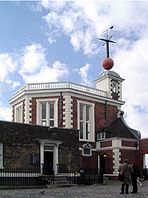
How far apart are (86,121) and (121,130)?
3.63 meters

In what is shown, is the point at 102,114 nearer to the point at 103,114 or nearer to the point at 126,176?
the point at 103,114

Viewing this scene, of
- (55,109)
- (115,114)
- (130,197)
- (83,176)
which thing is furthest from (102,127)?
(130,197)

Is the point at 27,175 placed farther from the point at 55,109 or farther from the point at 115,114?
the point at 115,114

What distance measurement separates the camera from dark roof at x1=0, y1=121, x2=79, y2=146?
2891cm

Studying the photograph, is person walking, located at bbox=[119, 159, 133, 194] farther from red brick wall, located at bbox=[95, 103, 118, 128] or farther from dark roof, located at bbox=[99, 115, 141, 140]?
red brick wall, located at bbox=[95, 103, 118, 128]

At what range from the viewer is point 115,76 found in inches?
1779

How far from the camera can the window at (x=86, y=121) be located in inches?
1576

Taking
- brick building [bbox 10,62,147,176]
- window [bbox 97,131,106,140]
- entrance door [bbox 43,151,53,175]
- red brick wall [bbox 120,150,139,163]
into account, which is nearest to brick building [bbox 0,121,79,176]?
entrance door [bbox 43,151,53,175]

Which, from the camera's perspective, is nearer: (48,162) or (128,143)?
(48,162)

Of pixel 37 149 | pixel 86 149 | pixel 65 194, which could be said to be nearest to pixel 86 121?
pixel 86 149

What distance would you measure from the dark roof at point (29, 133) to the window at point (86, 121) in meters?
7.40

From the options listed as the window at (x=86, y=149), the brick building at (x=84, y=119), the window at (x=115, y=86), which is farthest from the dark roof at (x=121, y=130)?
the window at (x=115, y=86)

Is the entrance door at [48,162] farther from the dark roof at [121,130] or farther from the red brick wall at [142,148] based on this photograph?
the red brick wall at [142,148]

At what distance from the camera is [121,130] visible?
4000 centimetres
